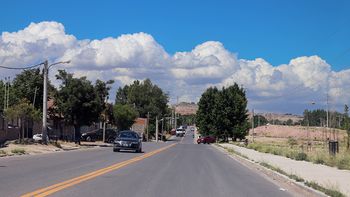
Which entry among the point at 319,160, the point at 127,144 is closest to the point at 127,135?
the point at 127,144

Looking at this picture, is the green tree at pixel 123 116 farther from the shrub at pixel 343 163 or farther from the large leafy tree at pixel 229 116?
the shrub at pixel 343 163

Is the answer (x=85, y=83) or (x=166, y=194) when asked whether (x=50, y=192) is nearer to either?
(x=166, y=194)

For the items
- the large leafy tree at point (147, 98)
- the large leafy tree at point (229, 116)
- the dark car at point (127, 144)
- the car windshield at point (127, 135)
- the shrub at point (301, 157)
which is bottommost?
the shrub at point (301, 157)

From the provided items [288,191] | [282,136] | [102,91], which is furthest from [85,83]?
[282,136]

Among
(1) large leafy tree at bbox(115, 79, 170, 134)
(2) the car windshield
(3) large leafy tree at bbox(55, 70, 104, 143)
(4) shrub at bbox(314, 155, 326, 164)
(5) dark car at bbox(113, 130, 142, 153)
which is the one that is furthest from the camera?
(1) large leafy tree at bbox(115, 79, 170, 134)

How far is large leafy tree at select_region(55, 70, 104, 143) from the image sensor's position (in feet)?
187

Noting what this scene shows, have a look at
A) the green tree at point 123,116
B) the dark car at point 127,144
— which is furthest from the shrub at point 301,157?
the green tree at point 123,116

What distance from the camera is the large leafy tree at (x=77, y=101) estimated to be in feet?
187

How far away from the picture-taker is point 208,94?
345 ft

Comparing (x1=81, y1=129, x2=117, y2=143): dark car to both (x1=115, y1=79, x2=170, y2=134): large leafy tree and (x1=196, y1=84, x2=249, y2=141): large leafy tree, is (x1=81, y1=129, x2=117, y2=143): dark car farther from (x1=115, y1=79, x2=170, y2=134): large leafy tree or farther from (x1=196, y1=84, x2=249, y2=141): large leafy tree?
(x1=115, y1=79, x2=170, y2=134): large leafy tree

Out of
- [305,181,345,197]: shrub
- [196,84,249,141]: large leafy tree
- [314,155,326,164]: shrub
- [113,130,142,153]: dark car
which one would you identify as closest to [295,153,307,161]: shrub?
[314,155,326,164]: shrub

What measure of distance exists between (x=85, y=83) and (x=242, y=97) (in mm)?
41678

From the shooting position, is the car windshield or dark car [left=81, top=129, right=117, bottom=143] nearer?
the car windshield

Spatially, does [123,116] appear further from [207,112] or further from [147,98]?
[147,98]
